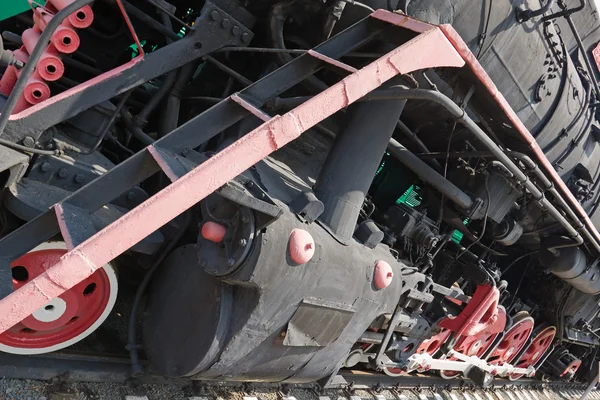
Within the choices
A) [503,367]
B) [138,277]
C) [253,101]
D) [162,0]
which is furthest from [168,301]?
[503,367]

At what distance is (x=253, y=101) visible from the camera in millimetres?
2541

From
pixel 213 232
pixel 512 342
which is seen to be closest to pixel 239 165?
pixel 213 232

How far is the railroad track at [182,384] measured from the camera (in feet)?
8.84

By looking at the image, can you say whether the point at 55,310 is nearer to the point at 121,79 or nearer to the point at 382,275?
the point at 121,79

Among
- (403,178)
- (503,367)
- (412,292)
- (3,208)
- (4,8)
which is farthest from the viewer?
(503,367)

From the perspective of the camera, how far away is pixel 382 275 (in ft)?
10.7

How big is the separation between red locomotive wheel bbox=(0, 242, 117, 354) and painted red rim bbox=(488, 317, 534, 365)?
5231 mm

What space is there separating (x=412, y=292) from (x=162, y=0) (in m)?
2.68

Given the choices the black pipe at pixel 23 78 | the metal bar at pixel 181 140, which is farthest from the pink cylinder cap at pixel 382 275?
the black pipe at pixel 23 78

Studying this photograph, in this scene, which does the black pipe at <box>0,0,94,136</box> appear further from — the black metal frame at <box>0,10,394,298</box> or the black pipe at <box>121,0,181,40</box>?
the black pipe at <box>121,0,181,40</box>

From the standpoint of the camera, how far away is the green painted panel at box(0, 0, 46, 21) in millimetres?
2875

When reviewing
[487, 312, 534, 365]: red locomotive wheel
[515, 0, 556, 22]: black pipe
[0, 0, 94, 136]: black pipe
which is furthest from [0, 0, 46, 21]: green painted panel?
[487, 312, 534, 365]: red locomotive wheel

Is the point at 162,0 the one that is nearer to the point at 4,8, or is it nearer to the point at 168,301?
the point at 4,8

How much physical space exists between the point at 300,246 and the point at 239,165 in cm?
71
